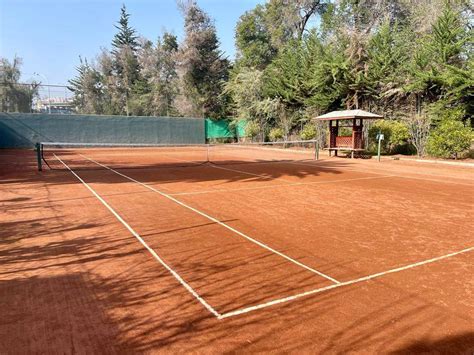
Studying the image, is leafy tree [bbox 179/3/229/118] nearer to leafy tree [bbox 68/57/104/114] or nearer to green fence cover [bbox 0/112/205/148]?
green fence cover [bbox 0/112/205/148]

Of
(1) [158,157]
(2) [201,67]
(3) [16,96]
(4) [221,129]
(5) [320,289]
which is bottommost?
(5) [320,289]

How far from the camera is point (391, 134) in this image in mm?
20391

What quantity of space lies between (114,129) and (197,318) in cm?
3100

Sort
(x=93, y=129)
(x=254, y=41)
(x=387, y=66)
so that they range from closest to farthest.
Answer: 1. (x=387, y=66)
2. (x=93, y=129)
3. (x=254, y=41)

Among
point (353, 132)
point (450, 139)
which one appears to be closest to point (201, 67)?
point (353, 132)

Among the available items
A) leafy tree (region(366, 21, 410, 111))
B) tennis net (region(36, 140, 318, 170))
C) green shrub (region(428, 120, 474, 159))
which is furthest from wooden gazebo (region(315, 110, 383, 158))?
leafy tree (region(366, 21, 410, 111))

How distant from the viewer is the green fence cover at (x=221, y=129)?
122 ft

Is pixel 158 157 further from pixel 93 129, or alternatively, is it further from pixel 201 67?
pixel 201 67

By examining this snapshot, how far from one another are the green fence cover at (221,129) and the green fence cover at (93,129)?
99 cm

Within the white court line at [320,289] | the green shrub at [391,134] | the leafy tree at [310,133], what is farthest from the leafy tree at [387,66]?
the white court line at [320,289]

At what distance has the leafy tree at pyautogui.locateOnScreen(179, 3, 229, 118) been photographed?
37947 mm

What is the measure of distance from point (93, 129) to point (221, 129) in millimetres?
12951

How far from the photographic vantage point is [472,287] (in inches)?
156

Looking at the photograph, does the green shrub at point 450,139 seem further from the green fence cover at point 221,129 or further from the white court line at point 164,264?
the green fence cover at point 221,129
